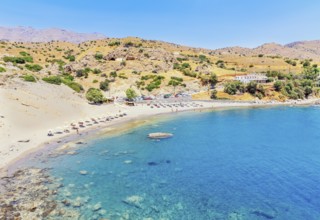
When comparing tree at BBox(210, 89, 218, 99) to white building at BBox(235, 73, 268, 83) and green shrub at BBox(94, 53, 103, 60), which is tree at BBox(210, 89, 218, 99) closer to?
white building at BBox(235, 73, 268, 83)

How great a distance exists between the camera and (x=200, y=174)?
36.7m

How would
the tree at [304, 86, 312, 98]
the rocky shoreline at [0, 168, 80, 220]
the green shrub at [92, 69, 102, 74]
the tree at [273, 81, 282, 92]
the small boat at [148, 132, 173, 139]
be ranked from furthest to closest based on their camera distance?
the green shrub at [92, 69, 102, 74], the tree at [304, 86, 312, 98], the tree at [273, 81, 282, 92], the small boat at [148, 132, 173, 139], the rocky shoreline at [0, 168, 80, 220]

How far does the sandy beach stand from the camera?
47300mm

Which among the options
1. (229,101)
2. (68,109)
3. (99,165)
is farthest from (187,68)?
(99,165)

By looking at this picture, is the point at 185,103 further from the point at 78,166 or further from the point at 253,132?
the point at 78,166

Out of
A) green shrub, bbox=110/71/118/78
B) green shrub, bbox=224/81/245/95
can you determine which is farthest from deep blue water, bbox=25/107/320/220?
green shrub, bbox=110/71/118/78

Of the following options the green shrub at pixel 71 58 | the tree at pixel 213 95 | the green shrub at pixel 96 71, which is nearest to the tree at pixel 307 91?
the tree at pixel 213 95

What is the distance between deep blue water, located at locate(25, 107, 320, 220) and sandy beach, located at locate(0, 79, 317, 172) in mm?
7953

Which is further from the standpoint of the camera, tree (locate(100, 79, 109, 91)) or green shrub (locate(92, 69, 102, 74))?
green shrub (locate(92, 69, 102, 74))

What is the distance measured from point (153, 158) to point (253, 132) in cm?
2880

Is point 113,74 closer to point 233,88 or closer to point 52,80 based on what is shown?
point 52,80

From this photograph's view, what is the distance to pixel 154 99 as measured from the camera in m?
102

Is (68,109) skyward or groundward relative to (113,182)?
skyward

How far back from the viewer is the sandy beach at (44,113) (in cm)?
4730
